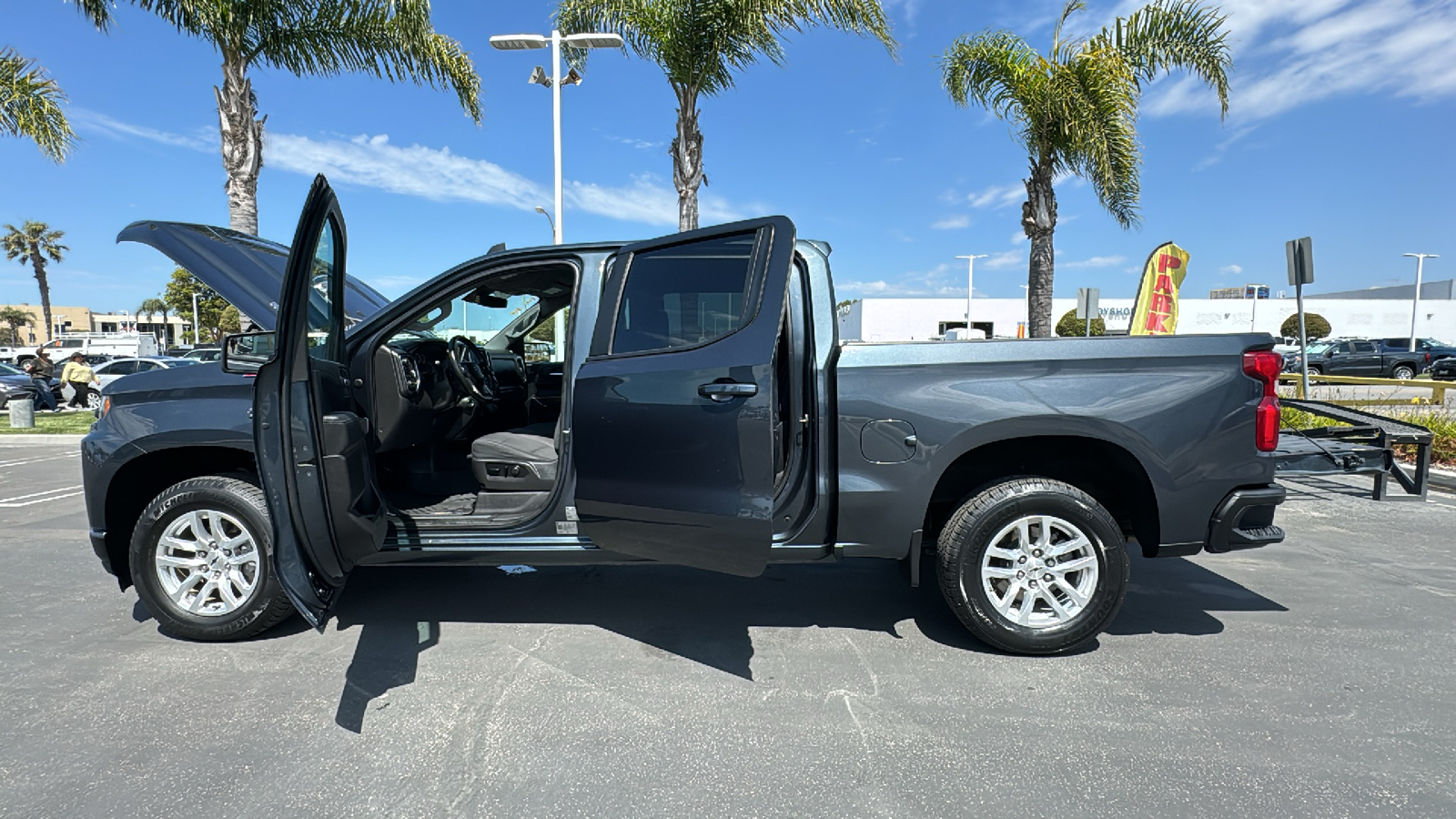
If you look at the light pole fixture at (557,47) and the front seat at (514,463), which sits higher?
the light pole fixture at (557,47)

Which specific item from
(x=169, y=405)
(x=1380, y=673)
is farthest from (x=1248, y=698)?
(x=169, y=405)

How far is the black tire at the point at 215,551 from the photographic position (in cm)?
334

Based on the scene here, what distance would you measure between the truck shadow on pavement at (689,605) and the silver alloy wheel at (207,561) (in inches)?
19.8

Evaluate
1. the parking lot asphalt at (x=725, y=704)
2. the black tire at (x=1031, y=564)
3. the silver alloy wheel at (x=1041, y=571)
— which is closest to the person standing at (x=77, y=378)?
the parking lot asphalt at (x=725, y=704)

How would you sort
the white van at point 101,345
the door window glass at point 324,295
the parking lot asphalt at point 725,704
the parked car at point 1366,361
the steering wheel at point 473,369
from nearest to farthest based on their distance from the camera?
the parking lot asphalt at point 725,704 < the door window glass at point 324,295 < the steering wheel at point 473,369 < the parked car at point 1366,361 < the white van at point 101,345

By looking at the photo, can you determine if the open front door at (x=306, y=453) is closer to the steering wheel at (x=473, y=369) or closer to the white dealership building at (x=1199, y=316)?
the steering wheel at (x=473, y=369)

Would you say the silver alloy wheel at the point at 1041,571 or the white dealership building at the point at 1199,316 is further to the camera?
the white dealership building at the point at 1199,316

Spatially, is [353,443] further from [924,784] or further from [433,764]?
[924,784]

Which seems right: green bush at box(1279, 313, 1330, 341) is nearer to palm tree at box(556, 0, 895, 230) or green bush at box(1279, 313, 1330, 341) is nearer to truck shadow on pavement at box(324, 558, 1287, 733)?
palm tree at box(556, 0, 895, 230)

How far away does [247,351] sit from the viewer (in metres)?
3.31

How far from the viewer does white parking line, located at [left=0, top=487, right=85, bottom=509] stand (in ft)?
22.0

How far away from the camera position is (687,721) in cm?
278

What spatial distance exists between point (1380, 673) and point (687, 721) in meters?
2.92

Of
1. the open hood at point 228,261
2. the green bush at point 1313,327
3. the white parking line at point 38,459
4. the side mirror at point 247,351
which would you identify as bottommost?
the white parking line at point 38,459
